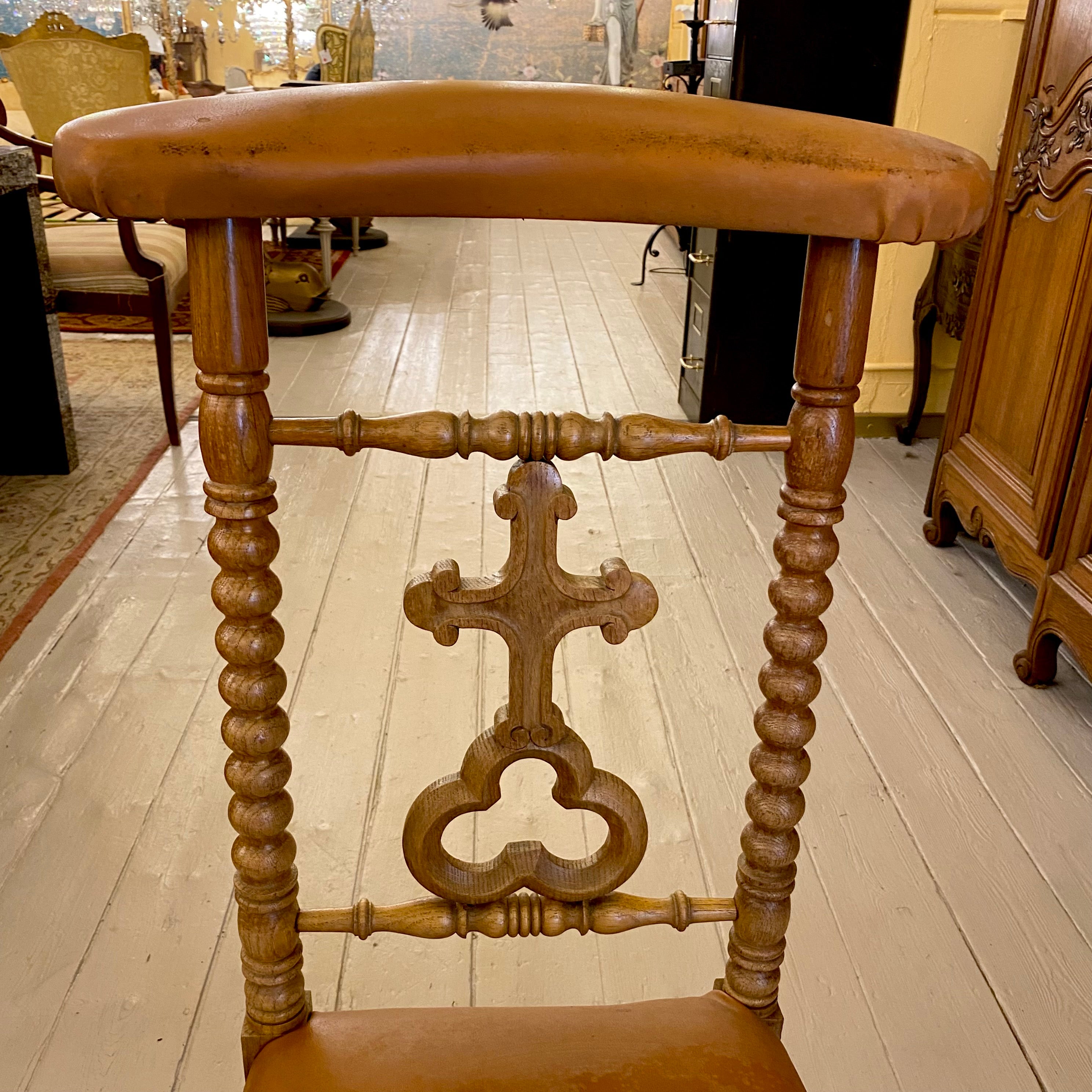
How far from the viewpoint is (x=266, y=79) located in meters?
9.70

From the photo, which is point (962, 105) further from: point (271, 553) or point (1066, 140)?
point (271, 553)

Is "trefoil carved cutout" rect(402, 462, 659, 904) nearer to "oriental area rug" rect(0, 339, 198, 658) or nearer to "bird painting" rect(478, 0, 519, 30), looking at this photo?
"oriental area rug" rect(0, 339, 198, 658)

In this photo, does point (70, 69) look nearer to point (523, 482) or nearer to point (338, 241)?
point (338, 241)

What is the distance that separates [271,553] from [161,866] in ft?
3.55

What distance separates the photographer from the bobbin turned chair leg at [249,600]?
56 cm

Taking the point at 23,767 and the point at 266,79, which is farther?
the point at 266,79

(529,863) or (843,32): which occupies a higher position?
(843,32)

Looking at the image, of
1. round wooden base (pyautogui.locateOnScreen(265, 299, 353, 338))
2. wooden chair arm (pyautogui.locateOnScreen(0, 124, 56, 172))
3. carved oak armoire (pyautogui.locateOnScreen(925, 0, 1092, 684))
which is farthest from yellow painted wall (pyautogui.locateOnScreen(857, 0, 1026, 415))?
wooden chair arm (pyautogui.locateOnScreen(0, 124, 56, 172))

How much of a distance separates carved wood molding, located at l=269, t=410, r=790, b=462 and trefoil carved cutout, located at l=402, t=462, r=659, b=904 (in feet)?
0.07

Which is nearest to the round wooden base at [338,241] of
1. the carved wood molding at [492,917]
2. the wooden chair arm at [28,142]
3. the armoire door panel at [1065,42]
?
the wooden chair arm at [28,142]

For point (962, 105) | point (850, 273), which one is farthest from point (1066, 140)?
point (850, 273)

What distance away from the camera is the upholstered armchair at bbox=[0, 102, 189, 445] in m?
2.83

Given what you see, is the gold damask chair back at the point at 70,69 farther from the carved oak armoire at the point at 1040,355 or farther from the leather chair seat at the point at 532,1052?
the leather chair seat at the point at 532,1052

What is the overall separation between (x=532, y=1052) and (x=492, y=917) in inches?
3.3
